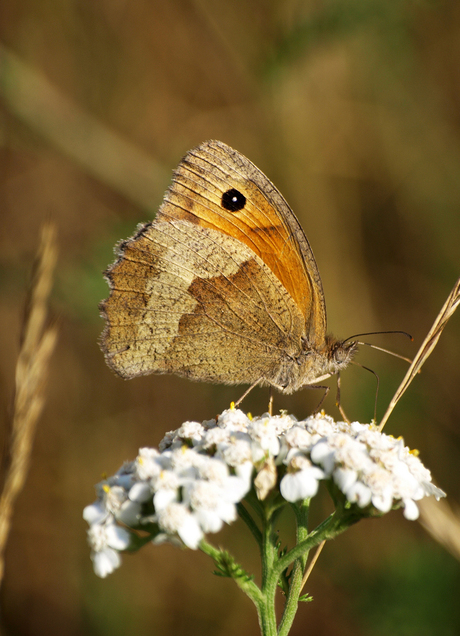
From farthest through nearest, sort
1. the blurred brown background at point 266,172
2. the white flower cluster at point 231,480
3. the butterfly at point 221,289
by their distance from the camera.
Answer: the blurred brown background at point 266,172 → the butterfly at point 221,289 → the white flower cluster at point 231,480

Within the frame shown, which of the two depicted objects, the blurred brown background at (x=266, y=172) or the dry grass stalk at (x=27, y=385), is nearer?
the dry grass stalk at (x=27, y=385)

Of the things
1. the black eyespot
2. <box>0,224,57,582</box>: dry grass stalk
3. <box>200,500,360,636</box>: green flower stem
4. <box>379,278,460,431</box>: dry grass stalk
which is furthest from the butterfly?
<box>200,500,360,636</box>: green flower stem

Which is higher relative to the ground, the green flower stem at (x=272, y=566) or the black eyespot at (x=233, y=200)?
the black eyespot at (x=233, y=200)

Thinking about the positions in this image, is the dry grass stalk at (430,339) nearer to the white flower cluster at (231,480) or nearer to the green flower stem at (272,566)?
the white flower cluster at (231,480)

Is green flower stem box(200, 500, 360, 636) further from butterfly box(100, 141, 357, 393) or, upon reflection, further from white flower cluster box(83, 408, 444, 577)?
butterfly box(100, 141, 357, 393)

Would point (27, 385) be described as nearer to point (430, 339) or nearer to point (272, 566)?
point (272, 566)

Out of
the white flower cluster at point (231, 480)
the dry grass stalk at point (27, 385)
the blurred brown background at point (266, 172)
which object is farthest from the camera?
the blurred brown background at point (266, 172)

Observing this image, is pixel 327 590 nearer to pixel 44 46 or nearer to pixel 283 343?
pixel 283 343

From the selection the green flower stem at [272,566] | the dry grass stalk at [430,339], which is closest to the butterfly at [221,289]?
the dry grass stalk at [430,339]
